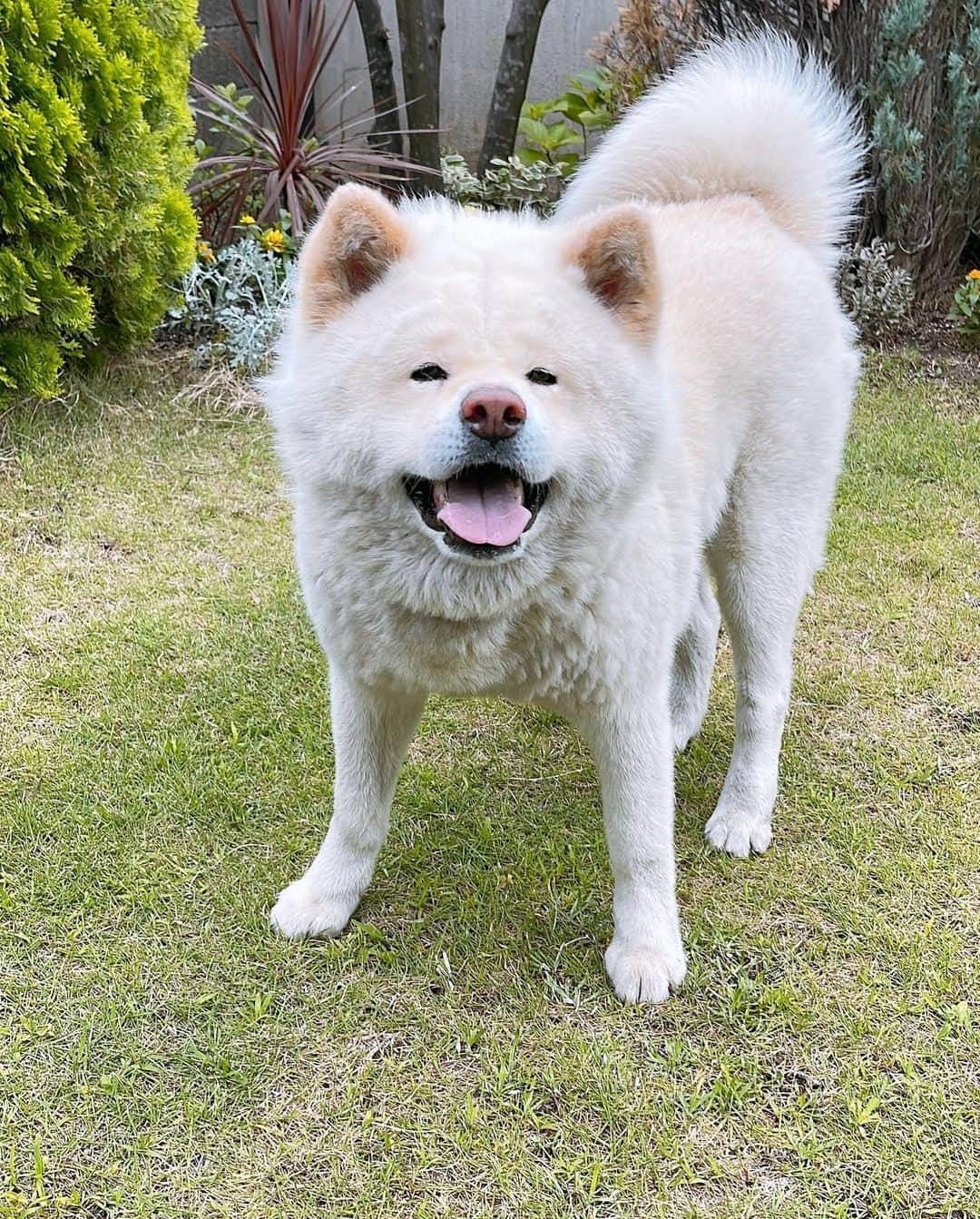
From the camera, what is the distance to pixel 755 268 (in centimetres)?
251

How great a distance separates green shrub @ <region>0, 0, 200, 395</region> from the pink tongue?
119 inches

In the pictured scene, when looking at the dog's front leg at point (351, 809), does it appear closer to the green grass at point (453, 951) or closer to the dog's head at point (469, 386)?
the green grass at point (453, 951)

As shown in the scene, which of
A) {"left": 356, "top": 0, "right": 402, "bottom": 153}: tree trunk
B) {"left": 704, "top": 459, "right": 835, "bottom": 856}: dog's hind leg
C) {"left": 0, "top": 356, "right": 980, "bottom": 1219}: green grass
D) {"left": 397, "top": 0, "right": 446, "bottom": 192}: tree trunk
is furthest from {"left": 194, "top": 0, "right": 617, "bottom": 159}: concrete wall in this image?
{"left": 704, "top": 459, "right": 835, "bottom": 856}: dog's hind leg

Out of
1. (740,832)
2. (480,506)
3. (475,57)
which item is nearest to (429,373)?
(480,506)

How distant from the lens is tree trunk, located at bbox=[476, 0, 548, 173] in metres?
6.27

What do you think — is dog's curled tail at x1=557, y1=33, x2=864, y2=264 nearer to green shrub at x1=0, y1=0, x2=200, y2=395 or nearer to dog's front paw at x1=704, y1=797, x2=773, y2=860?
dog's front paw at x1=704, y1=797, x2=773, y2=860

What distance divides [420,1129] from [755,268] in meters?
1.95

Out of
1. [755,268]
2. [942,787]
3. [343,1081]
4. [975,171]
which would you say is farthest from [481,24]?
[343,1081]

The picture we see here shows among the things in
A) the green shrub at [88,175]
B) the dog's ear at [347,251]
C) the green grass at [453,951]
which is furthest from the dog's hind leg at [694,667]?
the green shrub at [88,175]

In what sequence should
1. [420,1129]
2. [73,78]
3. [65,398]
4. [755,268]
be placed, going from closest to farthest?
[420,1129]
[755,268]
[73,78]
[65,398]

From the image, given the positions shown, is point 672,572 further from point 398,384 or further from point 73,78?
point 73,78

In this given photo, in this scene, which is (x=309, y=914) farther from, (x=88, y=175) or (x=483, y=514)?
(x=88, y=175)

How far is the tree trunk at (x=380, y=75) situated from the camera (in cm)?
636

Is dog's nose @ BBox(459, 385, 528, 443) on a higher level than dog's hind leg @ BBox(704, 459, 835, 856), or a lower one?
higher
